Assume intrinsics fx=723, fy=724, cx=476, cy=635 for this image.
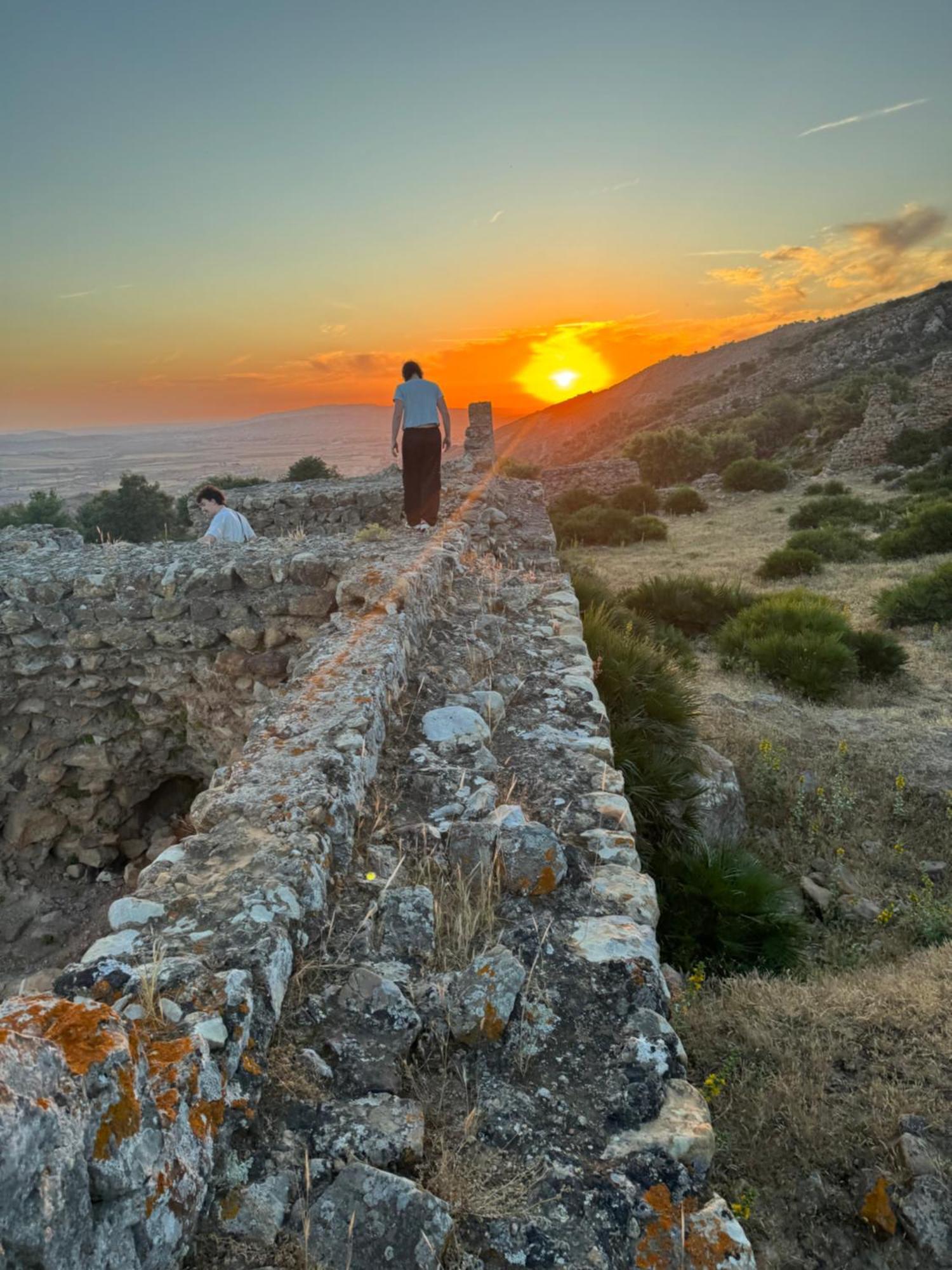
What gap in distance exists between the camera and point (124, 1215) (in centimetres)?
116

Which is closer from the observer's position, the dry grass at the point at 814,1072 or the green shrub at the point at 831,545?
the dry grass at the point at 814,1072

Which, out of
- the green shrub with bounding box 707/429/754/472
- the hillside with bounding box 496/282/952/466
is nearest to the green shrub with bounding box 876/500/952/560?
the green shrub with bounding box 707/429/754/472

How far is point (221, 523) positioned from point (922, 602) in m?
8.75

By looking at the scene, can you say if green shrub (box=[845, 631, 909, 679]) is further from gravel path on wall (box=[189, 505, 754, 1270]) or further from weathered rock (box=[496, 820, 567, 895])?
weathered rock (box=[496, 820, 567, 895])

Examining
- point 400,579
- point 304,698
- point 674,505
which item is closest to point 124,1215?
point 304,698

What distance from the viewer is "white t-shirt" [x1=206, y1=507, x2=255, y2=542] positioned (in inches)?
259

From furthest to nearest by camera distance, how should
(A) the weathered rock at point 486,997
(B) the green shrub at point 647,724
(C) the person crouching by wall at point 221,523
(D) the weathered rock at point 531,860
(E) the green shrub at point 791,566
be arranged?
(E) the green shrub at point 791,566 < (C) the person crouching by wall at point 221,523 < (B) the green shrub at point 647,724 < (D) the weathered rock at point 531,860 < (A) the weathered rock at point 486,997

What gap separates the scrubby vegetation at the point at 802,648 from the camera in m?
7.68

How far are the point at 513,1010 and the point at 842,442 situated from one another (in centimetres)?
2664

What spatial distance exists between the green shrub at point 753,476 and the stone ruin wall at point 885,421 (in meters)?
2.17

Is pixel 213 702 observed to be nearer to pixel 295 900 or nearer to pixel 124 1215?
pixel 295 900

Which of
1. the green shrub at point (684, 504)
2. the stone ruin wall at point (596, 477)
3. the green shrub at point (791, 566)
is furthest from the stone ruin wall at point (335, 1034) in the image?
the stone ruin wall at point (596, 477)

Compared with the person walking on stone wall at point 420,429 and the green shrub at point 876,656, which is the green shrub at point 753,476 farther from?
the person walking on stone wall at point 420,429

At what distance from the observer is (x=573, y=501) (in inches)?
832
